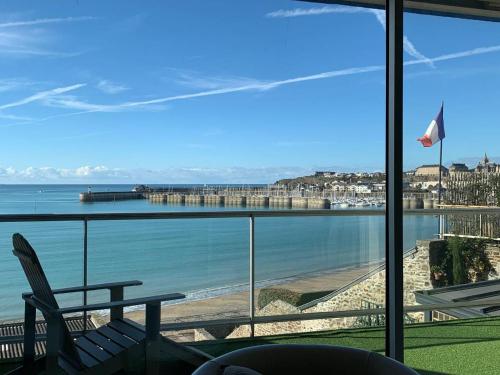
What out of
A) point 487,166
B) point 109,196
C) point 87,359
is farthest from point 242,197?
point 87,359

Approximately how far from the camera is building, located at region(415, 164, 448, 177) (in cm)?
351

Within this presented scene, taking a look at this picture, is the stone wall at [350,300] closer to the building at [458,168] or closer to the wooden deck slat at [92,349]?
the building at [458,168]

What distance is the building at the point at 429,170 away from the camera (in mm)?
3510

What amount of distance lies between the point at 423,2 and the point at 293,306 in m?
2.69

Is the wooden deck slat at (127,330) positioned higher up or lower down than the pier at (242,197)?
lower down

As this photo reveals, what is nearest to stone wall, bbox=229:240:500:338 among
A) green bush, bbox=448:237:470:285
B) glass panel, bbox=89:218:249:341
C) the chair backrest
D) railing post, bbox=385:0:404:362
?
green bush, bbox=448:237:470:285

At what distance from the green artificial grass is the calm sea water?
58 cm

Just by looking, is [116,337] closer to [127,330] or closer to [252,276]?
[127,330]

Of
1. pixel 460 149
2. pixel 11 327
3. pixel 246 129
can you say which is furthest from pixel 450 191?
pixel 246 129

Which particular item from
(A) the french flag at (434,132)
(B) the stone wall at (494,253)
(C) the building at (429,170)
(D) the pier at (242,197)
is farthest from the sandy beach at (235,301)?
(A) the french flag at (434,132)

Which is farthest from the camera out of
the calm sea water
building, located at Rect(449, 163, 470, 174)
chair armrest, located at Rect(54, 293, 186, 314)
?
building, located at Rect(449, 163, 470, 174)

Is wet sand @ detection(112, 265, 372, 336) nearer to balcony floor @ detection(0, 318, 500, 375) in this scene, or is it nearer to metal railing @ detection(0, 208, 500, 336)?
metal railing @ detection(0, 208, 500, 336)

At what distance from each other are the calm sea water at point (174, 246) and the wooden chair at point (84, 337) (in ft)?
2.21

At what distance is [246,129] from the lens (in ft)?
35.3
